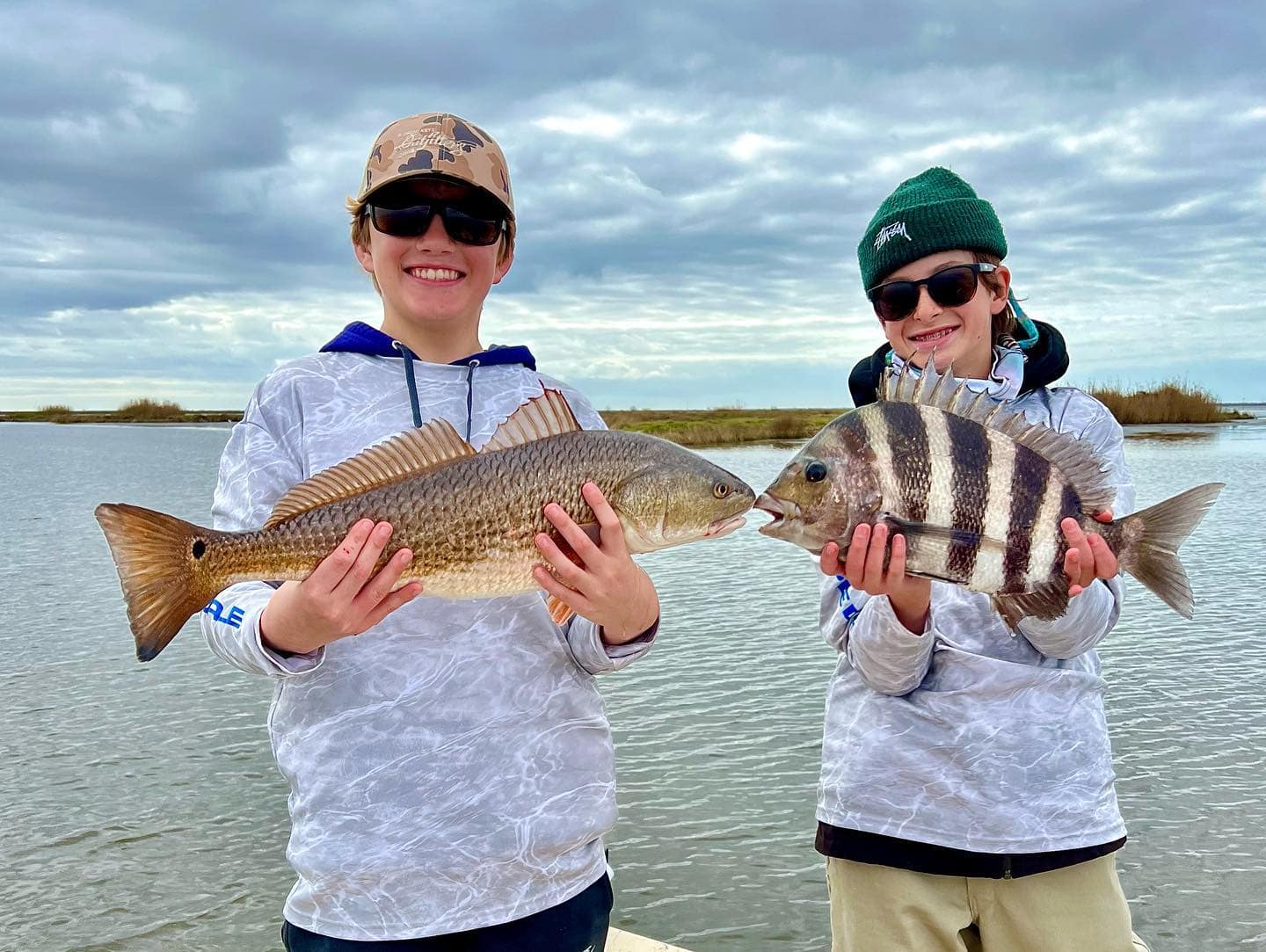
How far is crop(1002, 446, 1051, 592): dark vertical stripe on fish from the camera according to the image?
9.73ft

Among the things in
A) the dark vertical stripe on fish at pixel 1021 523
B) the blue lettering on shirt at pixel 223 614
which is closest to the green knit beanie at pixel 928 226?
the dark vertical stripe on fish at pixel 1021 523

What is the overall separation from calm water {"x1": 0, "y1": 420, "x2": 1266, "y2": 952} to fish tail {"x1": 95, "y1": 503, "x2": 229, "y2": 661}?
474cm

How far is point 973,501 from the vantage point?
9.64 feet

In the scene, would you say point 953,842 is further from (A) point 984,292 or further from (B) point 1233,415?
(B) point 1233,415

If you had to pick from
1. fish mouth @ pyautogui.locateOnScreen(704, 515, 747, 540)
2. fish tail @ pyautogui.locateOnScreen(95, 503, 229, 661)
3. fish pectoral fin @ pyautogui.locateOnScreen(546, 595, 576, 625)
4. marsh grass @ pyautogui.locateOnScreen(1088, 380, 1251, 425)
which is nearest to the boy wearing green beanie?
fish mouth @ pyautogui.locateOnScreen(704, 515, 747, 540)

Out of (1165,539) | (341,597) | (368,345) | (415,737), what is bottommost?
(415,737)

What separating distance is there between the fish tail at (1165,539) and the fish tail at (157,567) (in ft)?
9.39

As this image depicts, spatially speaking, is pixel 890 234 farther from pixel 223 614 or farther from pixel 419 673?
pixel 223 614

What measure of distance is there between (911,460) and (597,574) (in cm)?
106

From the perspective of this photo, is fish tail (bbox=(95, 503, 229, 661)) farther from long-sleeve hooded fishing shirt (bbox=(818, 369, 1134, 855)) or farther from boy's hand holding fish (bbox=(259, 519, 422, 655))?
long-sleeve hooded fishing shirt (bbox=(818, 369, 1134, 855))

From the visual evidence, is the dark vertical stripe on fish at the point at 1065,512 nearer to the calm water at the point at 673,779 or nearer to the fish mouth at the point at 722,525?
the fish mouth at the point at 722,525

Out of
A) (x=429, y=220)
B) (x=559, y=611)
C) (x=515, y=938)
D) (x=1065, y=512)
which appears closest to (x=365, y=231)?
(x=429, y=220)

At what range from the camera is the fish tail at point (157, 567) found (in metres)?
2.72

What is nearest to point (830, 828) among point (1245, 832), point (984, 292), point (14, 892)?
point (984, 292)
